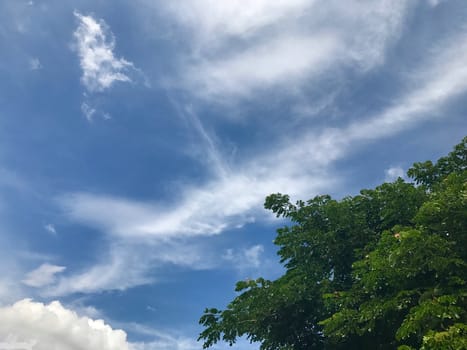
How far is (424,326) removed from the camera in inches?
514

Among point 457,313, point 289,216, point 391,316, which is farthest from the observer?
point 289,216

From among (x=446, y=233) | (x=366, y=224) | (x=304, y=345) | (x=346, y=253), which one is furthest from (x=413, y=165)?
(x=304, y=345)

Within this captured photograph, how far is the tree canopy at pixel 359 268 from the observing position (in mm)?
14867

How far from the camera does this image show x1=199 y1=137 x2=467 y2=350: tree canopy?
14.9 metres

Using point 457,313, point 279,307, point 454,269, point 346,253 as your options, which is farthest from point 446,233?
point 279,307

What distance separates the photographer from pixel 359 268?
20656 mm

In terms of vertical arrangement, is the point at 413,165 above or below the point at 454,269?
above

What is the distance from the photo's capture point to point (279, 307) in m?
21.7

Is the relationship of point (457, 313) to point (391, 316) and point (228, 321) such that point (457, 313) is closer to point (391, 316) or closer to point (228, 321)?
point (391, 316)

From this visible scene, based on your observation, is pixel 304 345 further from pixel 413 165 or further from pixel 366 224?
pixel 413 165

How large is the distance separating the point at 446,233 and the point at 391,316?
168 inches

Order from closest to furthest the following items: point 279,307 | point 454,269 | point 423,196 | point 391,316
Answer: point 454,269 → point 391,316 → point 423,196 → point 279,307

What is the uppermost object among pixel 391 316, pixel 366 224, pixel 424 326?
pixel 366 224

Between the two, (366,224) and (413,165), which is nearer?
(366,224)
